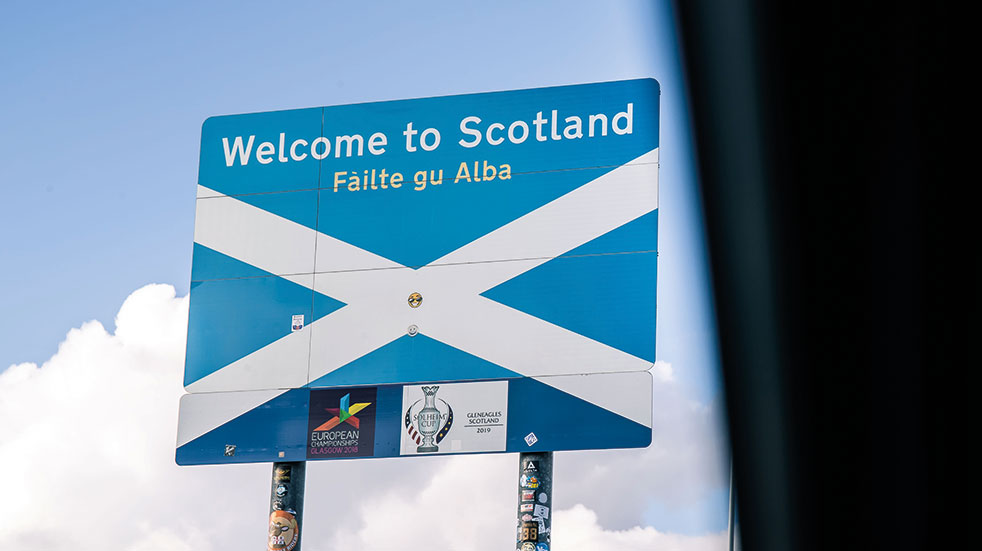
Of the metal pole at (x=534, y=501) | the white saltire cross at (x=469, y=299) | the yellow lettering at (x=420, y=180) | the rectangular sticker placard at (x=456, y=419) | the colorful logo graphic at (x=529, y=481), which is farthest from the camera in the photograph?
the yellow lettering at (x=420, y=180)

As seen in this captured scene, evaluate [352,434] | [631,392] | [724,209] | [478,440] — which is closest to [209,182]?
[352,434]

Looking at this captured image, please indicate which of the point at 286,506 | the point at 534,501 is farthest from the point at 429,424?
the point at 286,506

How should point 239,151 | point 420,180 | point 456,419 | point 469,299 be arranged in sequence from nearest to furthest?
point 456,419 < point 469,299 < point 420,180 < point 239,151

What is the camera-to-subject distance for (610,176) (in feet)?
32.1

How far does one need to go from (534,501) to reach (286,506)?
6.61 ft

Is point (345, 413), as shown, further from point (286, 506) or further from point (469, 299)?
point (469, 299)

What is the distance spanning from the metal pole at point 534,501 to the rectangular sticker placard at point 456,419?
24 cm

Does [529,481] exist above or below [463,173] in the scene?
below

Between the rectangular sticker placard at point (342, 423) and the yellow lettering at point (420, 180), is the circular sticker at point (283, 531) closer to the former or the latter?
the rectangular sticker placard at point (342, 423)

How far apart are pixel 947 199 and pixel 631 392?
757 centimetres

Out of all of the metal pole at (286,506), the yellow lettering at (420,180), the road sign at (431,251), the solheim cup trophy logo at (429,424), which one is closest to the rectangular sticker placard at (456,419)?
the solheim cup trophy logo at (429,424)

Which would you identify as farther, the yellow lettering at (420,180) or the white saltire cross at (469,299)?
the yellow lettering at (420,180)

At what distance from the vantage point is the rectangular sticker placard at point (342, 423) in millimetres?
9609

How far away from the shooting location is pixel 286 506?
980cm
